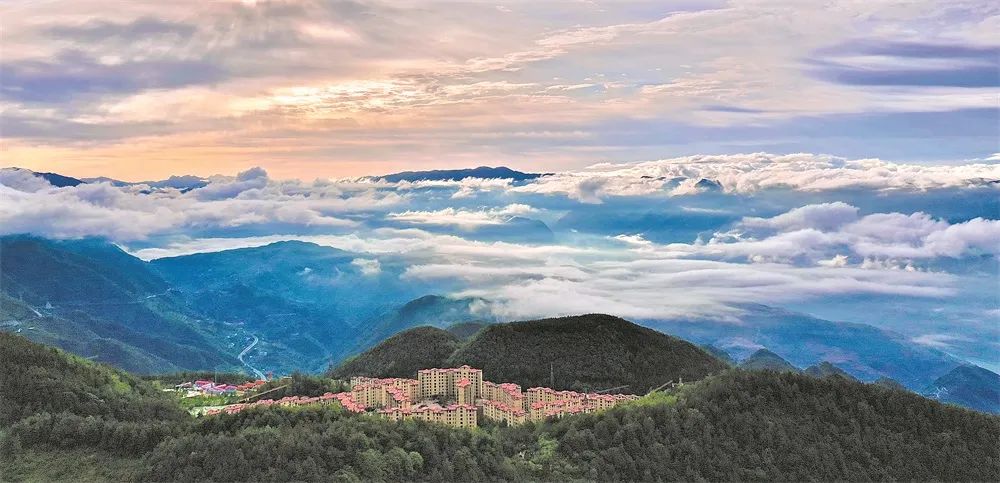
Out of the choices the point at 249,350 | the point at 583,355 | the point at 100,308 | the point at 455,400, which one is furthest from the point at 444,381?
the point at 100,308

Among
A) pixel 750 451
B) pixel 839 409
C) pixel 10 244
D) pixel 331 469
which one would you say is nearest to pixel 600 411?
pixel 750 451

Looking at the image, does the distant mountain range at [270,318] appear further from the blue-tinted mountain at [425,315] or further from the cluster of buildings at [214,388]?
the cluster of buildings at [214,388]

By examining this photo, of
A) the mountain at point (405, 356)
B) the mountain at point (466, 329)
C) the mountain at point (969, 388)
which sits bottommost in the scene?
the mountain at point (969, 388)

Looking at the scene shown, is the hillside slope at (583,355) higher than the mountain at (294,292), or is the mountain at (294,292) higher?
the hillside slope at (583,355)

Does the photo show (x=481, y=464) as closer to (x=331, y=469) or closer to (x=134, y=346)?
(x=331, y=469)

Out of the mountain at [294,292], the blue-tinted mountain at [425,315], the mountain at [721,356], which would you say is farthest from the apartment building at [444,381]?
the mountain at [294,292]

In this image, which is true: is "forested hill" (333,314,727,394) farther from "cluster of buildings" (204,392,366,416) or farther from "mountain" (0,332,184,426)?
"mountain" (0,332,184,426)
